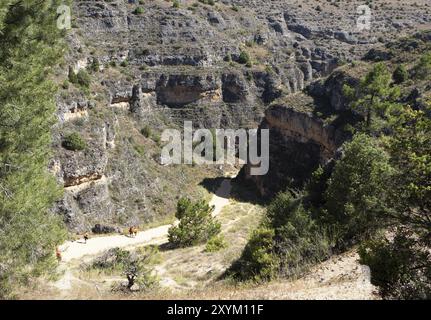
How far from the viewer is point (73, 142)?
37.3 meters

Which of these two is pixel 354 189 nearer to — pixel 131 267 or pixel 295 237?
pixel 295 237

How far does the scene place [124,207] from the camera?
133 ft

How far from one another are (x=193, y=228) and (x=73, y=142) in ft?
46.2

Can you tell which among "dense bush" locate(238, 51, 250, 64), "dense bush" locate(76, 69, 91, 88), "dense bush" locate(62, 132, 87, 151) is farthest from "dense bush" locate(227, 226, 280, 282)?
"dense bush" locate(238, 51, 250, 64)

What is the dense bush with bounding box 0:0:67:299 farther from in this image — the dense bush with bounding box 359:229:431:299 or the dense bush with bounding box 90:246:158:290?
the dense bush with bounding box 359:229:431:299

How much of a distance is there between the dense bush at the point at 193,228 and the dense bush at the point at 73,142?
11.8 meters

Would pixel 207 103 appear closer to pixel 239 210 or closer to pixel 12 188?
pixel 239 210

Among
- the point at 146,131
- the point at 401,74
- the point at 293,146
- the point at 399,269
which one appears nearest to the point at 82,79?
the point at 146,131

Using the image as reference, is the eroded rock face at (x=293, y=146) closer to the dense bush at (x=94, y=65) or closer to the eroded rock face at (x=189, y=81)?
the eroded rock face at (x=189, y=81)

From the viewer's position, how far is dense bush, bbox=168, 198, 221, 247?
3130cm

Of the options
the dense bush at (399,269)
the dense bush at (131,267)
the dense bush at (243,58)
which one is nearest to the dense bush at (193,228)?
the dense bush at (131,267)

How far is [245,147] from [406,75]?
30236 mm

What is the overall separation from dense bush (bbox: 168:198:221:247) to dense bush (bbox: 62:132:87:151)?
11.8m
